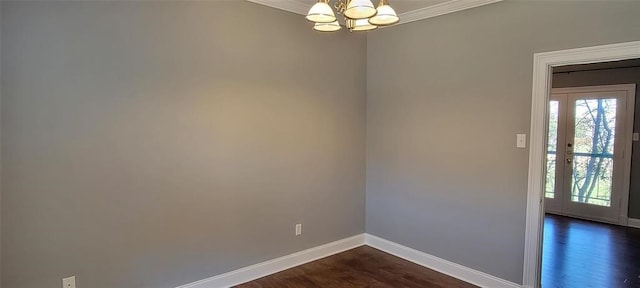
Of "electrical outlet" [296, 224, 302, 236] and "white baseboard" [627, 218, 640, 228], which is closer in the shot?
"electrical outlet" [296, 224, 302, 236]

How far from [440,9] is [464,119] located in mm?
1054

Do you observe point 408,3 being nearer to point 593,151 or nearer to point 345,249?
point 345,249

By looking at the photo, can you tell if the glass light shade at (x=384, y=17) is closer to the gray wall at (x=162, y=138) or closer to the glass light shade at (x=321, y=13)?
the glass light shade at (x=321, y=13)

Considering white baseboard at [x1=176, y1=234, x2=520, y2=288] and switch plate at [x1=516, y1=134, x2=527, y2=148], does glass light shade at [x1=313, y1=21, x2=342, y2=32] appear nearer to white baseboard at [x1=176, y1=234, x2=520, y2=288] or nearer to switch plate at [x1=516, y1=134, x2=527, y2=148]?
switch plate at [x1=516, y1=134, x2=527, y2=148]

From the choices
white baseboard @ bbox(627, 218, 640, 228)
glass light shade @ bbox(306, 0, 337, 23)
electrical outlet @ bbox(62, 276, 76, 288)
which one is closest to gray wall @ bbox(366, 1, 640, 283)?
glass light shade @ bbox(306, 0, 337, 23)

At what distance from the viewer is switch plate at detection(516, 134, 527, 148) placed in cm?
283

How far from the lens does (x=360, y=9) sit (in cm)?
171

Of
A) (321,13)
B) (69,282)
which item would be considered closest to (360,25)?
(321,13)

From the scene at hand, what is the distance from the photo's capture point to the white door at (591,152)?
16.8ft

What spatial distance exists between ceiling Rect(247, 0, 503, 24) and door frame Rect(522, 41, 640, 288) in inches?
29.8

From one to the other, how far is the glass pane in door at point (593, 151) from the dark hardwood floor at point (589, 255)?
18.9 inches

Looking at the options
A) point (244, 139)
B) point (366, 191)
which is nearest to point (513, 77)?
point (366, 191)

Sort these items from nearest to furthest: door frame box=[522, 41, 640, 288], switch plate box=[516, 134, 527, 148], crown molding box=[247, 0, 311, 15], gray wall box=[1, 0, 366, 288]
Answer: gray wall box=[1, 0, 366, 288]
door frame box=[522, 41, 640, 288]
switch plate box=[516, 134, 527, 148]
crown molding box=[247, 0, 311, 15]

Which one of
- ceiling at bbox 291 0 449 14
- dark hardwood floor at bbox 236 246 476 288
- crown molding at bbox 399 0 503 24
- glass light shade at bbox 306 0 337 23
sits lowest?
dark hardwood floor at bbox 236 246 476 288
